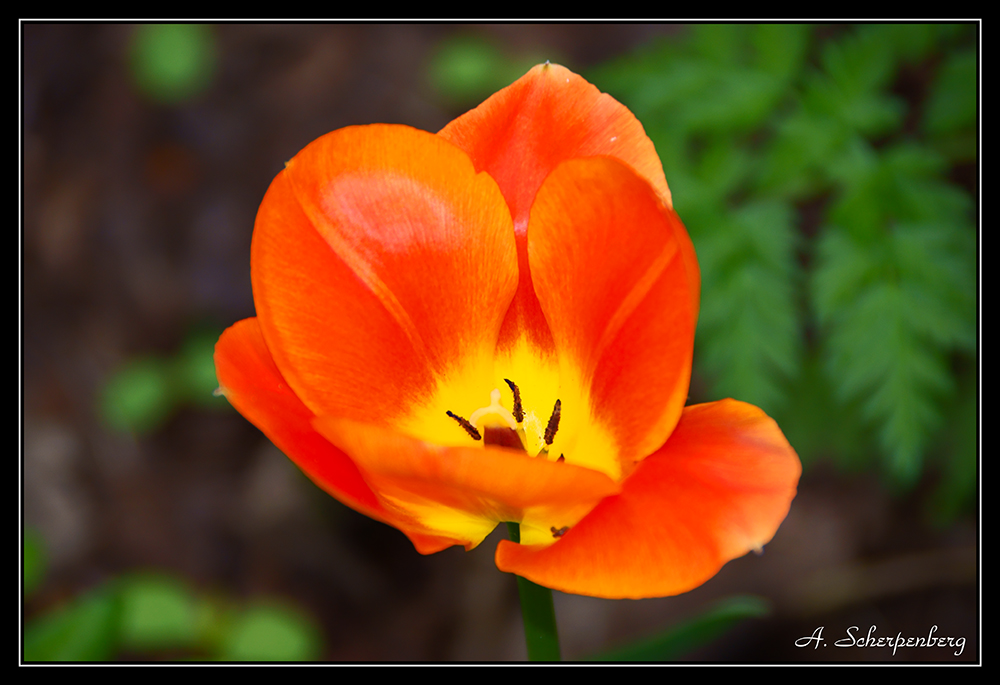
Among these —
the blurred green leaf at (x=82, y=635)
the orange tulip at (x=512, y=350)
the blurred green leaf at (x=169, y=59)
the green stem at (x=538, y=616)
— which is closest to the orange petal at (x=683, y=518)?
the orange tulip at (x=512, y=350)

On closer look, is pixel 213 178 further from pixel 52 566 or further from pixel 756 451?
pixel 756 451

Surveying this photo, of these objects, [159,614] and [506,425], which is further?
[159,614]

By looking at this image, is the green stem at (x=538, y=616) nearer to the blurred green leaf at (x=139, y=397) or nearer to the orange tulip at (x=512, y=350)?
the orange tulip at (x=512, y=350)

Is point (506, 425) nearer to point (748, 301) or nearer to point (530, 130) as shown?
point (530, 130)

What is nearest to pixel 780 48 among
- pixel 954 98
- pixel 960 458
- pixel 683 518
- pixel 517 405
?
pixel 954 98

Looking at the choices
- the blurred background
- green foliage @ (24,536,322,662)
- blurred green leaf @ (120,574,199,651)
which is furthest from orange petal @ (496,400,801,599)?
blurred green leaf @ (120,574,199,651)

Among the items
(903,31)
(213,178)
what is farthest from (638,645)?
(213,178)
